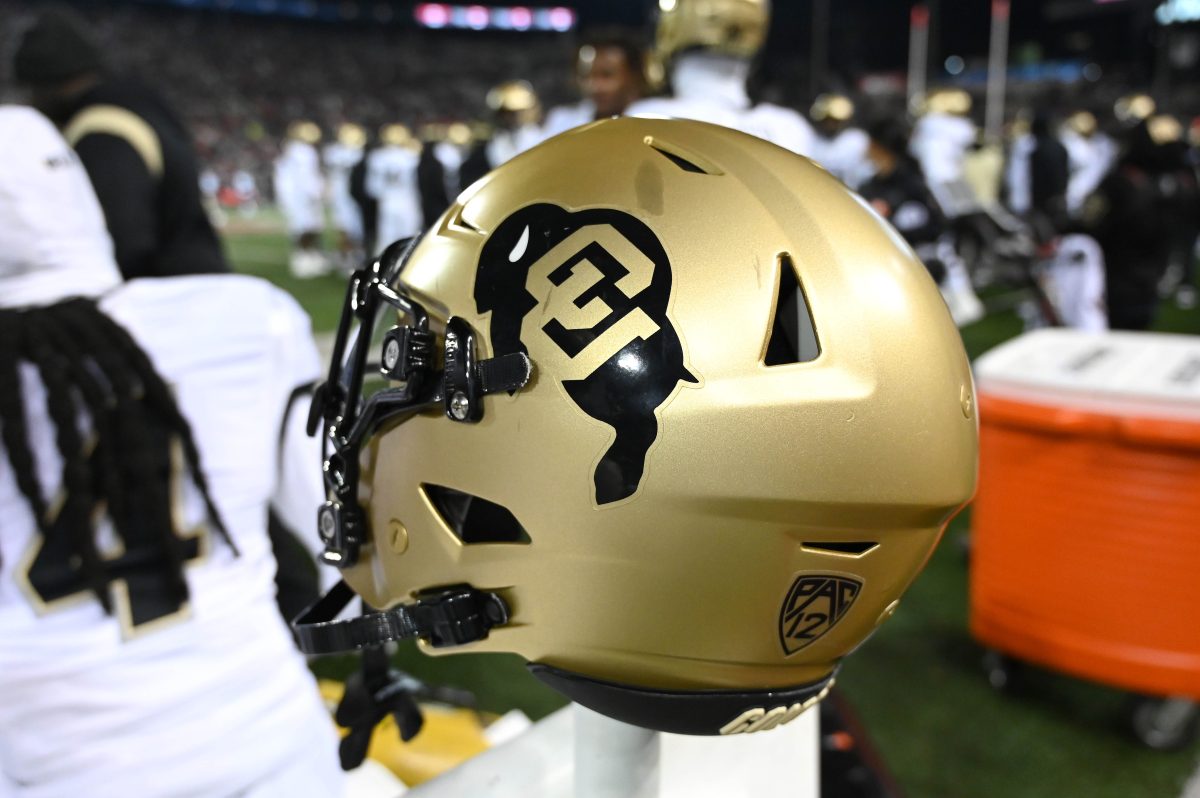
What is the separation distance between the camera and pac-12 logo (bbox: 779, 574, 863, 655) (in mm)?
663

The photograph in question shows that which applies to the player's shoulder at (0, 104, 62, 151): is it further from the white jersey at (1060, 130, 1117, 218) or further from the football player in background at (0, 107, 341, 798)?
the white jersey at (1060, 130, 1117, 218)

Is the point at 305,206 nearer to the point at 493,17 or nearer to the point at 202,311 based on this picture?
the point at 202,311

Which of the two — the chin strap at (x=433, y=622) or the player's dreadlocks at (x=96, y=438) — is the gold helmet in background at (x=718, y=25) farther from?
the chin strap at (x=433, y=622)

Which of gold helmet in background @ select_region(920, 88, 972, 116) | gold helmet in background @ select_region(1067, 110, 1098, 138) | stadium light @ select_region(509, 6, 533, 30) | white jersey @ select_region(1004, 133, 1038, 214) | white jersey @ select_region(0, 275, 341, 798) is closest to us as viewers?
white jersey @ select_region(0, 275, 341, 798)

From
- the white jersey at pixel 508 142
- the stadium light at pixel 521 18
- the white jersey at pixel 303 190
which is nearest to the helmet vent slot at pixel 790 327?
the white jersey at pixel 508 142

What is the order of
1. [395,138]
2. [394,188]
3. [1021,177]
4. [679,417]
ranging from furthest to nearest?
[395,138], [394,188], [1021,177], [679,417]

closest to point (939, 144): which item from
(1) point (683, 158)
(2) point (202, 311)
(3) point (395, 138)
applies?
(3) point (395, 138)

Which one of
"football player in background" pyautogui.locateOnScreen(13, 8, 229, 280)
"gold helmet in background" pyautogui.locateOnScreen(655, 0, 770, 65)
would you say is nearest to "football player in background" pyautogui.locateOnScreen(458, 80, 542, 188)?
"football player in background" pyautogui.locateOnScreen(13, 8, 229, 280)

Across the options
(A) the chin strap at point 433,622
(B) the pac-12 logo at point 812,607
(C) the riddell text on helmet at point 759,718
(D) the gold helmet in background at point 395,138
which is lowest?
(C) the riddell text on helmet at point 759,718

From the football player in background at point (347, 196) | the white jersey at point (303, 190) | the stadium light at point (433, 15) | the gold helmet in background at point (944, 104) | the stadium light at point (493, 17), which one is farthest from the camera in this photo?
the stadium light at point (493, 17)

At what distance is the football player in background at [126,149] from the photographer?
1.98 metres

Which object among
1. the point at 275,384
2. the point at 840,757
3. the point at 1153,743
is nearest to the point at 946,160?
the point at 1153,743

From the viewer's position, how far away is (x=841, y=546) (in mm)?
673

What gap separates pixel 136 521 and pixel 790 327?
78 cm
